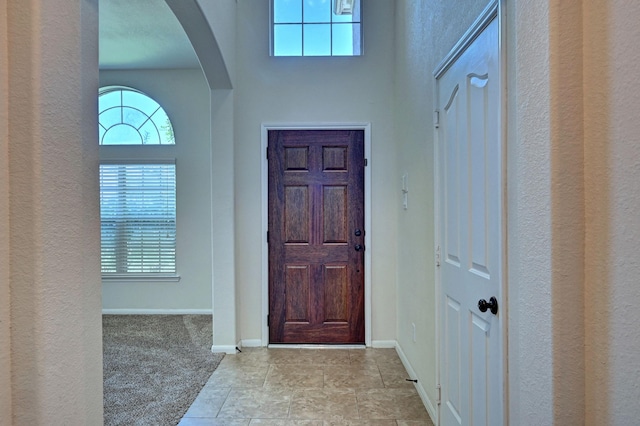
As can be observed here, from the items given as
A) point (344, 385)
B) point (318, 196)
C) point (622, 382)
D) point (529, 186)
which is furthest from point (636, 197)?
point (318, 196)

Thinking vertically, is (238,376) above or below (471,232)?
below

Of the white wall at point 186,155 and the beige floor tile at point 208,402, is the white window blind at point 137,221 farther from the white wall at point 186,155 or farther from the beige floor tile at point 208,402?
the beige floor tile at point 208,402

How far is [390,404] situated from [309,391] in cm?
57

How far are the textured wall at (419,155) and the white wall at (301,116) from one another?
0.16m

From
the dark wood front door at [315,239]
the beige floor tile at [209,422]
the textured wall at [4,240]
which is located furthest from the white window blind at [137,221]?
the textured wall at [4,240]

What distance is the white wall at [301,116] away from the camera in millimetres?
3520

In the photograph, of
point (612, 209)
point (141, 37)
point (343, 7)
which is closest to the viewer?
point (612, 209)

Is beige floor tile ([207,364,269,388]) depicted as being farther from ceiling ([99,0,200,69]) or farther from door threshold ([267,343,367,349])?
ceiling ([99,0,200,69])

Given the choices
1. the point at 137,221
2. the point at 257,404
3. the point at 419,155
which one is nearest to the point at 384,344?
the point at 257,404

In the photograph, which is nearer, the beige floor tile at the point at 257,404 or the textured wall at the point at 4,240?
the textured wall at the point at 4,240

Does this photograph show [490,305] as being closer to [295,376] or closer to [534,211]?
[534,211]

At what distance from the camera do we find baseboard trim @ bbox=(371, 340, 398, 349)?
3502mm

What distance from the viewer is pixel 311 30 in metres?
3.62

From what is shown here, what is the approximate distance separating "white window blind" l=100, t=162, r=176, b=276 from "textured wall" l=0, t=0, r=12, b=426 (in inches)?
148
